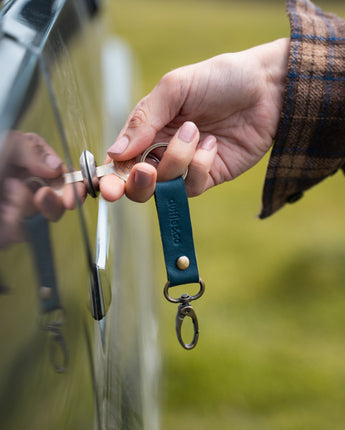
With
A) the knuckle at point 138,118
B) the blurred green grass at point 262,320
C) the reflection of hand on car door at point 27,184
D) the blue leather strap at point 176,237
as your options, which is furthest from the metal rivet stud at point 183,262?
the blurred green grass at point 262,320

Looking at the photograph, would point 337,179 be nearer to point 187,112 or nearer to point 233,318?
point 233,318

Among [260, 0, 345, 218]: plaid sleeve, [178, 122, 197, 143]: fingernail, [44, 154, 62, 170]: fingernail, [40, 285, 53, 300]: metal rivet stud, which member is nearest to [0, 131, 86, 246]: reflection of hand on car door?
[44, 154, 62, 170]: fingernail

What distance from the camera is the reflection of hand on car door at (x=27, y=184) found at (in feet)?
2.58

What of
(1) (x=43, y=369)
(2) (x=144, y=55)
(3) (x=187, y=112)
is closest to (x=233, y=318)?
(3) (x=187, y=112)

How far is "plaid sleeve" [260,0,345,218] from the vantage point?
1.58m

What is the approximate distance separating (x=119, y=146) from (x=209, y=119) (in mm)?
439

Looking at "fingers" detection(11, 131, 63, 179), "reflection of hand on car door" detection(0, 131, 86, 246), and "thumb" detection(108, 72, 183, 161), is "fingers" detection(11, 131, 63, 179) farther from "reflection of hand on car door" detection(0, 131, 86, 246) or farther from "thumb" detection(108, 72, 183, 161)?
"thumb" detection(108, 72, 183, 161)

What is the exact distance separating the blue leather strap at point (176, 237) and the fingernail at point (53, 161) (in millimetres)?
291

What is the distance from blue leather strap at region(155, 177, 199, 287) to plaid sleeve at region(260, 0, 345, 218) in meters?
0.53

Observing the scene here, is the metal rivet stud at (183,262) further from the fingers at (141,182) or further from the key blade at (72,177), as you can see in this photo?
the key blade at (72,177)

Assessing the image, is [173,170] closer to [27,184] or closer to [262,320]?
[27,184]

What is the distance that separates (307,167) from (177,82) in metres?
0.53

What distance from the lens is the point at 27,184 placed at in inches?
34.3

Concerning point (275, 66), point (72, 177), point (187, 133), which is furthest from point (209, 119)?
point (72, 177)
